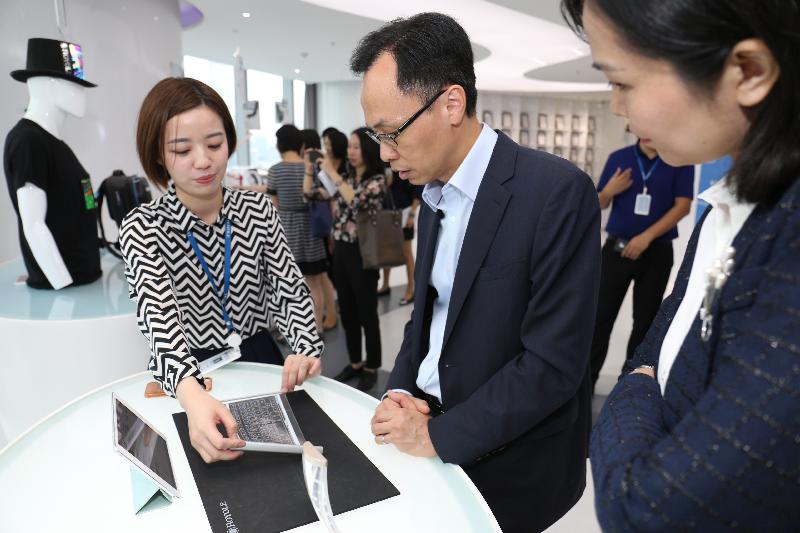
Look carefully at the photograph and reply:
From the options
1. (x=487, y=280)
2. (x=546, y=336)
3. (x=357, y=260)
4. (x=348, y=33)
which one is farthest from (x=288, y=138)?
(x=348, y=33)

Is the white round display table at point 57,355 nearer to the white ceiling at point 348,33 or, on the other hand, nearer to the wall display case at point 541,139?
the white ceiling at point 348,33

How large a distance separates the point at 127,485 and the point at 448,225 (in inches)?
31.3

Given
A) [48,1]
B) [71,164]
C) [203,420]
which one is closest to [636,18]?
[203,420]

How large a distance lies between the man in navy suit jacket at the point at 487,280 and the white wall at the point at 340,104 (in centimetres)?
1234

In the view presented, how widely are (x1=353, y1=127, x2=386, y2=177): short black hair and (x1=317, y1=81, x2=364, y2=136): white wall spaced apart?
32.4 ft

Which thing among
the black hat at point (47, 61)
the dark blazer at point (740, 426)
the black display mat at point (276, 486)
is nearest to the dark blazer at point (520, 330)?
the black display mat at point (276, 486)

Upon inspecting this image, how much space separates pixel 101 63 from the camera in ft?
14.1

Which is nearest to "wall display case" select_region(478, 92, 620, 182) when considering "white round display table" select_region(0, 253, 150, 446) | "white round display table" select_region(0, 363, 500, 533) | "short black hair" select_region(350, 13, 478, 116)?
"white round display table" select_region(0, 253, 150, 446)

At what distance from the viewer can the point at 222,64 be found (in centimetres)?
1039

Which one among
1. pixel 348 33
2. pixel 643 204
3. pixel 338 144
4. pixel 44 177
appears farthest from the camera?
pixel 348 33

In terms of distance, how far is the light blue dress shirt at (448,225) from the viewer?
1.09 metres

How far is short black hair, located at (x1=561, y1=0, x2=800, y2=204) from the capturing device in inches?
19.0

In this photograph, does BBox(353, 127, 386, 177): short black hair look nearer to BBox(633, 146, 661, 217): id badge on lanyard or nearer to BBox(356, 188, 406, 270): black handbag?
BBox(356, 188, 406, 270): black handbag

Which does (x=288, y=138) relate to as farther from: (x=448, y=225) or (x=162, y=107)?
(x=448, y=225)
